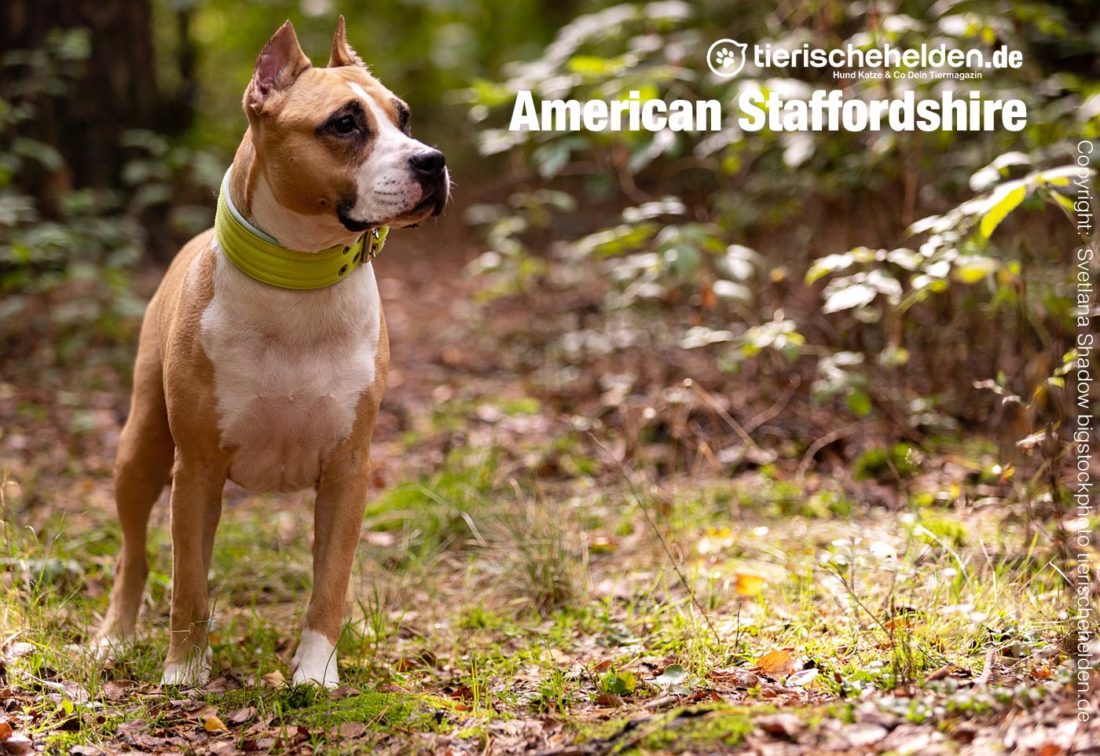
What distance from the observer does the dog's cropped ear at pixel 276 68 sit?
3.13 m

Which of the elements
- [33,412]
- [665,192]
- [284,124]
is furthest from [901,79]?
[33,412]

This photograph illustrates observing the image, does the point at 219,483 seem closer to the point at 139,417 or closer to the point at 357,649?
the point at 139,417

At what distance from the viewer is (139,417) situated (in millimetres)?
3668

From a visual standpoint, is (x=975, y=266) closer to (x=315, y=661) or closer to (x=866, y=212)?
(x=315, y=661)

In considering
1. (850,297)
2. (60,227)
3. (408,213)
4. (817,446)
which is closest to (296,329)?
(408,213)

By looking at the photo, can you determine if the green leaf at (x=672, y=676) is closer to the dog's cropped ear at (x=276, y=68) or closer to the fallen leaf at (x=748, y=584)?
the fallen leaf at (x=748, y=584)

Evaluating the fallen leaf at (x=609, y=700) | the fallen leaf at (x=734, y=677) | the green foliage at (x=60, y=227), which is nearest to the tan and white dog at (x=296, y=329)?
the fallen leaf at (x=609, y=700)

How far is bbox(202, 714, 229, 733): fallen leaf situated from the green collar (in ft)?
4.16

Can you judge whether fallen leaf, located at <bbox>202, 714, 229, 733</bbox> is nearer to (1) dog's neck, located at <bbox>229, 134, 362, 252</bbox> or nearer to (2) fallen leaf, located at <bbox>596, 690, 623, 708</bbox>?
(2) fallen leaf, located at <bbox>596, 690, 623, 708</bbox>

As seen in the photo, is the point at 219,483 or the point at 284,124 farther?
the point at 219,483

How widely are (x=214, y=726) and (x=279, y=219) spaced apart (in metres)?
1.47

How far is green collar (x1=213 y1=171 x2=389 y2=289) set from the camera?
Answer: 10.3 ft

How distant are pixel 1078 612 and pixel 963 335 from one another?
2827 mm

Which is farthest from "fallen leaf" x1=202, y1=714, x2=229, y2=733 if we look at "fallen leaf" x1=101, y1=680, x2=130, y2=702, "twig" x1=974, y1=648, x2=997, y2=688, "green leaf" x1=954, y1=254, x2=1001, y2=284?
"green leaf" x1=954, y1=254, x2=1001, y2=284
